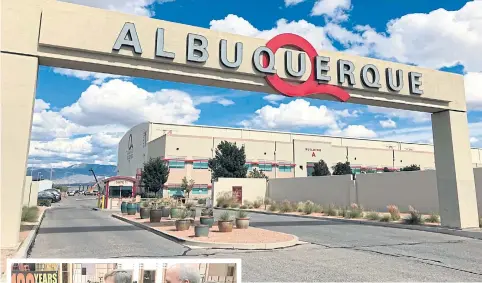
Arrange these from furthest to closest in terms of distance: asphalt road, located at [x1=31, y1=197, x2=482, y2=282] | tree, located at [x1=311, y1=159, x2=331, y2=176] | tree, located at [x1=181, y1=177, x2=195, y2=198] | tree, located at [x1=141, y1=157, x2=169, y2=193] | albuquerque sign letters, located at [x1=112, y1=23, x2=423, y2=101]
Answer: tree, located at [x1=311, y1=159, x2=331, y2=176]
tree, located at [x1=181, y1=177, x2=195, y2=198]
tree, located at [x1=141, y1=157, x2=169, y2=193]
albuquerque sign letters, located at [x1=112, y1=23, x2=423, y2=101]
asphalt road, located at [x1=31, y1=197, x2=482, y2=282]

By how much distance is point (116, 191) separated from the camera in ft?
125

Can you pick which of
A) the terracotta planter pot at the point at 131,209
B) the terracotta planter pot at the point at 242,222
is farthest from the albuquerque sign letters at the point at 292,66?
the terracotta planter pot at the point at 131,209

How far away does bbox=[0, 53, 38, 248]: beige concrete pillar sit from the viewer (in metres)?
9.77

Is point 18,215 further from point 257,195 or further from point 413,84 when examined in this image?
point 257,195

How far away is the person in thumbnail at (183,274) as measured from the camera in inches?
127

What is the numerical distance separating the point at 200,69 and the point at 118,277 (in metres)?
10.3

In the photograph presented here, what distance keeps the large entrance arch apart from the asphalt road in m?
2.84

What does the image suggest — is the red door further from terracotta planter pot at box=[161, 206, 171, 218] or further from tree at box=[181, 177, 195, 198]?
terracotta planter pot at box=[161, 206, 171, 218]

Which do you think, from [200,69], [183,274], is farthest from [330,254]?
[183,274]

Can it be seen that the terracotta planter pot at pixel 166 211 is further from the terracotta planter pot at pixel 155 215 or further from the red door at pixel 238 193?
the red door at pixel 238 193

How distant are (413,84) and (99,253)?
14.0 metres

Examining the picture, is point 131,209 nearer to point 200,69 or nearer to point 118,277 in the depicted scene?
point 200,69

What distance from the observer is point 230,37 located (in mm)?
13242

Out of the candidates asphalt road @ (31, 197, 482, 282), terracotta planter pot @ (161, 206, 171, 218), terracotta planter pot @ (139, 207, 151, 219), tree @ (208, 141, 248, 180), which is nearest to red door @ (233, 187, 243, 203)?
tree @ (208, 141, 248, 180)
